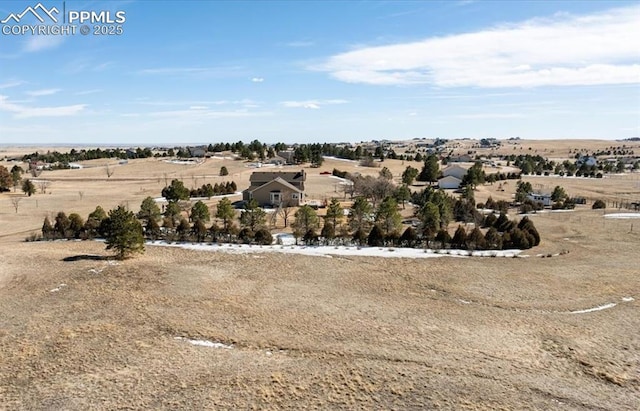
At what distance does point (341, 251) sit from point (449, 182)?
48374 millimetres

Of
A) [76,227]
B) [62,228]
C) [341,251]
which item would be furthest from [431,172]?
[62,228]

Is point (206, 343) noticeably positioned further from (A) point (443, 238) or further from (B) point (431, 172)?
(B) point (431, 172)

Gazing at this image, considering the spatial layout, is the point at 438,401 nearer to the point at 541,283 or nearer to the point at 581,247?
the point at 541,283

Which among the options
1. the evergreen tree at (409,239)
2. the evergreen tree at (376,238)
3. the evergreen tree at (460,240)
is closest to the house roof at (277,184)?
the evergreen tree at (376,238)

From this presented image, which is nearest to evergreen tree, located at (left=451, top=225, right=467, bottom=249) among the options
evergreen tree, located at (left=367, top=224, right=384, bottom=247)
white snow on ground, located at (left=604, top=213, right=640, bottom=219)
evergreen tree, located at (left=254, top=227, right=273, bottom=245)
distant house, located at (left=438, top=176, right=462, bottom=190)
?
evergreen tree, located at (left=367, top=224, right=384, bottom=247)

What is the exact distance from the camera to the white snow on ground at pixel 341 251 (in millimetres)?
34875

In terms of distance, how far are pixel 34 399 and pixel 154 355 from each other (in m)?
4.26

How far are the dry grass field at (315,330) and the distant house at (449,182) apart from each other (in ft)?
141

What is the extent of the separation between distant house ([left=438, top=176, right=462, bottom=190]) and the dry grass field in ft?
141

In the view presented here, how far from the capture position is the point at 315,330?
21156mm

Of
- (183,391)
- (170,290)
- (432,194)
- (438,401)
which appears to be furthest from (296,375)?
(432,194)

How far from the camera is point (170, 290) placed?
26141 millimetres

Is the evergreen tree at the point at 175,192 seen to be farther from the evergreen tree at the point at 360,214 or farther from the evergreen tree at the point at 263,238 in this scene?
the evergreen tree at the point at 360,214

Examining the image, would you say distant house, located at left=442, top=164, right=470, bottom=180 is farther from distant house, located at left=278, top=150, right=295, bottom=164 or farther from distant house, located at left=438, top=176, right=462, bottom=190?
distant house, located at left=278, top=150, right=295, bottom=164
